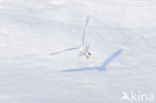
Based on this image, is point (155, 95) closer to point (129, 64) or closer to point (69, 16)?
point (129, 64)

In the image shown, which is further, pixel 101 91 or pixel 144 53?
pixel 144 53

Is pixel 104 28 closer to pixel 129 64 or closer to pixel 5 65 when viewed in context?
pixel 129 64

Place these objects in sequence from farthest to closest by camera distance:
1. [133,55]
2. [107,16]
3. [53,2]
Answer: [53,2] < [107,16] < [133,55]

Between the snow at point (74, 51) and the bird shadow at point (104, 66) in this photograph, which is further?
the bird shadow at point (104, 66)

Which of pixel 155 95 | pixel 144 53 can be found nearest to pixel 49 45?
pixel 144 53

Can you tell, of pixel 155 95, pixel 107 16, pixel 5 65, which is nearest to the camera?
pixel 155 95

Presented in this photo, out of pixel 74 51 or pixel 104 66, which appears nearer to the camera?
pixel 104 66

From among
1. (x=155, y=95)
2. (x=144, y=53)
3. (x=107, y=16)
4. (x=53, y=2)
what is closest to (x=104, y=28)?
(x=107, y=16)

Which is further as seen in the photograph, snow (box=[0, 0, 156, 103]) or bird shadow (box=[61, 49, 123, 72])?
bird shadow (box=[61, 49, 123, 72])
